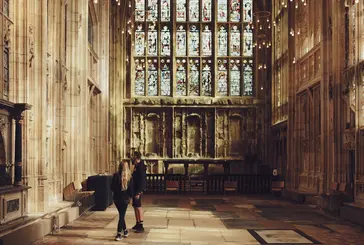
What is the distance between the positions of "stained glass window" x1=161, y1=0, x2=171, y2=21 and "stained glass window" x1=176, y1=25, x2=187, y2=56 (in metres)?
0.90

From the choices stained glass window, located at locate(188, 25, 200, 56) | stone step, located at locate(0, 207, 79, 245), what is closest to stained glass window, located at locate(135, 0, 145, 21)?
stained glass window, located at locate(188, 25, 200, 56)

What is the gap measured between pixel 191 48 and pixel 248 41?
3165mm

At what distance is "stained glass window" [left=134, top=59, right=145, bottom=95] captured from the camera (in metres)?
34.8

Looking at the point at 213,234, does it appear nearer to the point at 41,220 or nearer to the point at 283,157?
the point at 41,220

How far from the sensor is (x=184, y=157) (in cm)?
3406

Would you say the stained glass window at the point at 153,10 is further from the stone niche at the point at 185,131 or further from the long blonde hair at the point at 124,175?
the long blonde hair at the point at 124,175

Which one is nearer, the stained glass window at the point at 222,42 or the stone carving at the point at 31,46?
the stone carving at the point at 31,46

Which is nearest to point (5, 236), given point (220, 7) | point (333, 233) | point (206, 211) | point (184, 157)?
point (333, 233)

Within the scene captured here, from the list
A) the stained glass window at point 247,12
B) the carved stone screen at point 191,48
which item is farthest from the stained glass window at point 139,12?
the stained glass window at point 247,12

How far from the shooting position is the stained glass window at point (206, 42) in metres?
35.1

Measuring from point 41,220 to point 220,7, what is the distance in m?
24.2

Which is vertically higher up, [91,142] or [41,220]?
[91,142]

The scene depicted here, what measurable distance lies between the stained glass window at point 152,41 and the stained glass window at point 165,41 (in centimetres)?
33

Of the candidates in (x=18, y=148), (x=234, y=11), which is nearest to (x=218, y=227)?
(x=18, y=148)
